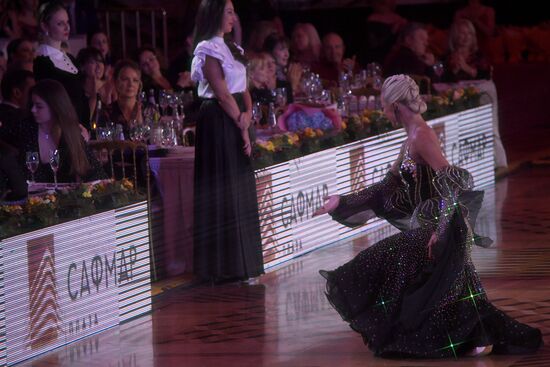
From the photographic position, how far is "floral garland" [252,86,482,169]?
30.6 feet

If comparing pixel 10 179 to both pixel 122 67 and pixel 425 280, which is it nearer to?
pixel 425 280

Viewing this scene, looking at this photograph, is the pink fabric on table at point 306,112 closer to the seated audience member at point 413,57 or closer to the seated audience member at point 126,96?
the seated audience member at point 126,96

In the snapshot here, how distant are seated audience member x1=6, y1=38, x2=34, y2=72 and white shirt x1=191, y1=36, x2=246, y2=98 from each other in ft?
7.79

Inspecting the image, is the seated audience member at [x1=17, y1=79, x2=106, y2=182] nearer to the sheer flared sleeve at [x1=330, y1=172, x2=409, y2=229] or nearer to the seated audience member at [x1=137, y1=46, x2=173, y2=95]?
the sheer flared sleeve at [x1=330, y1=172, x2=409, y2=229]

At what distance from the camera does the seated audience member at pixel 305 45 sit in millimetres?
13500

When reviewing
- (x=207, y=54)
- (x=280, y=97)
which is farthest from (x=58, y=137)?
(x=280, y=97)

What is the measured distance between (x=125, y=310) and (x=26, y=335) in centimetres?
94

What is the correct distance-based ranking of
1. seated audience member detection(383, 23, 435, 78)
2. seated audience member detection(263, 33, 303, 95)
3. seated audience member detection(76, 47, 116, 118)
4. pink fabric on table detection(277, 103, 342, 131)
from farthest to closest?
seated audience member detection(383, 23, 435, 78) → seated audience member detection(263, 33, 303, 95) → pink fabric on table detection(277, 103, 342, 131) → seated audience member detection(76, 47, 116, 118)

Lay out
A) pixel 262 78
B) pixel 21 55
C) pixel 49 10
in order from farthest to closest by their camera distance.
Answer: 1. pixel 262 78
2. pixel 21 55
3. pixel 49 10

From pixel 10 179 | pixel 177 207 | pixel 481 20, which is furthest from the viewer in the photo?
pixel 481 20

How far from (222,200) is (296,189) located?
1.24 m

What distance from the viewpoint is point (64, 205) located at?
7258 millimetres

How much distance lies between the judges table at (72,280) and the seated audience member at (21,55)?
3.02 m

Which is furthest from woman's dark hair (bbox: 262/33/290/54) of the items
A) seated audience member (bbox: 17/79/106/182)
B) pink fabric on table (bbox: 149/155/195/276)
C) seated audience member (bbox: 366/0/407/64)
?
seated audience member (bbox: 17/79/106/182)
